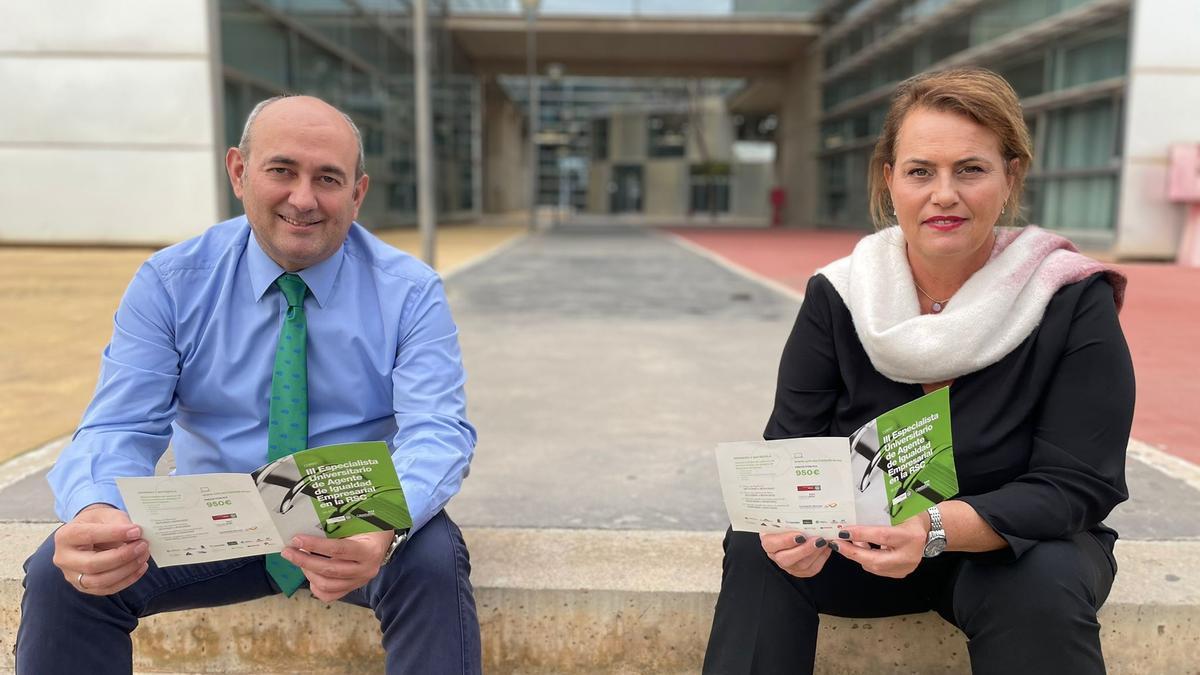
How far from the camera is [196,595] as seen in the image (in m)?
2.00

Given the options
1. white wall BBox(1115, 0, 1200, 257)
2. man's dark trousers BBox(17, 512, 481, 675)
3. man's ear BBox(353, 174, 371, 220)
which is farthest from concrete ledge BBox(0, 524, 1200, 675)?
white wall BBox(1115, 0, 1200, 257)

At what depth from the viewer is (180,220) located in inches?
587

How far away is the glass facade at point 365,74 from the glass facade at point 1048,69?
10664 mm

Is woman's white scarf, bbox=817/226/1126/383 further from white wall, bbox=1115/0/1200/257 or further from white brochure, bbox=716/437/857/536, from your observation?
white wall, bbox=1115/0/1200/257

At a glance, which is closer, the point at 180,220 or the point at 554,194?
the point at 180,220

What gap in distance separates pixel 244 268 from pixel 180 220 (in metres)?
14.3

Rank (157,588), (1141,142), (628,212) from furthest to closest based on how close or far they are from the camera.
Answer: (628,212) < (1141,142) < (157,588)

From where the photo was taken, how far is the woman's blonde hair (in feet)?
5.97

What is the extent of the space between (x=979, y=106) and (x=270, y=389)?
163 cm

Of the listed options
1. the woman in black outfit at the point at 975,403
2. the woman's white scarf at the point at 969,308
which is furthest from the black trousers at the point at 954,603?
the woman's white scarf at the point at 969,308

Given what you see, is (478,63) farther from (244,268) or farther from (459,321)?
(244,268)

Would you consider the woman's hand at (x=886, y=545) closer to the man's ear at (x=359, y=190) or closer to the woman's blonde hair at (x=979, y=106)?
the woman's blonde hair at (x=979, y=106)

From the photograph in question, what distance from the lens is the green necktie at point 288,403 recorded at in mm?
2029

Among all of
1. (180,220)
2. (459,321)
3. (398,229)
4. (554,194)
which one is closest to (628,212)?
(554,194)
